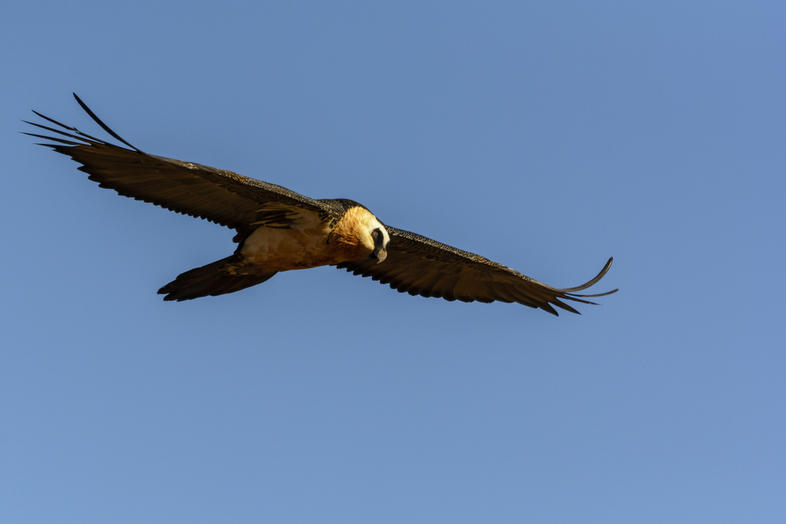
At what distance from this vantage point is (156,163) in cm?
1095

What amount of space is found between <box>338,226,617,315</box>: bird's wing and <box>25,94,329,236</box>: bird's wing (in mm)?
1972

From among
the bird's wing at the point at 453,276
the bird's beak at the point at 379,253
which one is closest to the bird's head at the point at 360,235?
the bird's beak at the point at 379,253

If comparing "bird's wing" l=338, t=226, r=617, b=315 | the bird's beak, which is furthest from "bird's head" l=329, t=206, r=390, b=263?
"bird's wing" l=338, t=226, r=617, b=315

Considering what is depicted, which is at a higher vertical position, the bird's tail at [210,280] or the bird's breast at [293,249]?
the bird's breast at [293,249]

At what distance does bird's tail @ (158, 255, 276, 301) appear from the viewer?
39.3 ft

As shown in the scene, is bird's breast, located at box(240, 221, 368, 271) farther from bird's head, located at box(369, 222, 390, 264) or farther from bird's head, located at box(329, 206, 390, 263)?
bird's head, located at box(369, 222, 390, 264)

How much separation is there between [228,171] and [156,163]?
808 mm

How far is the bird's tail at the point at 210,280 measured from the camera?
472 inches

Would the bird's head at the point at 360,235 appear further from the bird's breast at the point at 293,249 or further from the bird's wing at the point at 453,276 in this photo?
the bird's wing at the point at 453,276

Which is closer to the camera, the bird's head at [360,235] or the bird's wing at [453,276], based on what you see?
the bird's head at [360,235]

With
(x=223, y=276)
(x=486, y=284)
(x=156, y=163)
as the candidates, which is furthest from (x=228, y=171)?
(x=486, y=284)

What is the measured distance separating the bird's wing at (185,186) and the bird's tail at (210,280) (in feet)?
1.50

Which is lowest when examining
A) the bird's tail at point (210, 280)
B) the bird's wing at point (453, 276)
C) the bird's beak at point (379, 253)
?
the bird's tail at point (210, 280)

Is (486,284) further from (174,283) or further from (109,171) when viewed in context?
(109,171)
